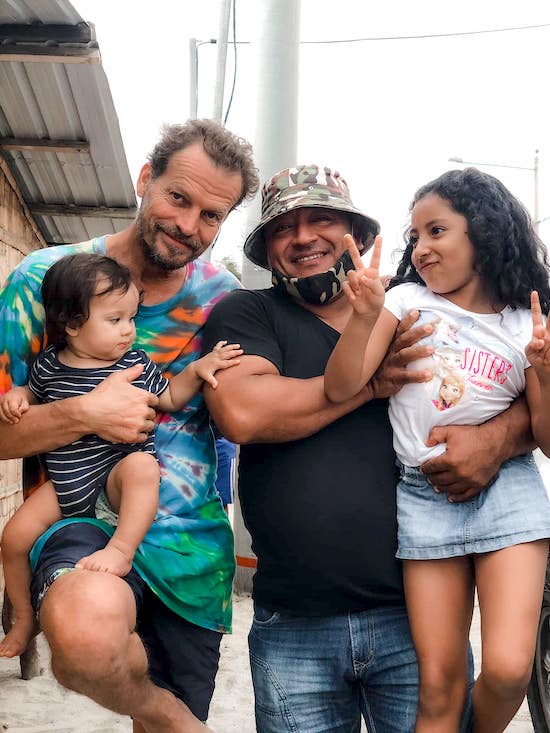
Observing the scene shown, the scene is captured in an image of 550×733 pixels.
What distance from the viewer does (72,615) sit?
2.04m

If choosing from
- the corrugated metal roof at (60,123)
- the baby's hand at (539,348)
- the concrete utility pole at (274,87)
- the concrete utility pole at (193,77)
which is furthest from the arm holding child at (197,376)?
the concrete utility pole at (193,77)

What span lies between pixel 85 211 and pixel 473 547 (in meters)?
5.54

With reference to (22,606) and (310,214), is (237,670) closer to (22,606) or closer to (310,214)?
(22,606)

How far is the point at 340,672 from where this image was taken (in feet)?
7.79

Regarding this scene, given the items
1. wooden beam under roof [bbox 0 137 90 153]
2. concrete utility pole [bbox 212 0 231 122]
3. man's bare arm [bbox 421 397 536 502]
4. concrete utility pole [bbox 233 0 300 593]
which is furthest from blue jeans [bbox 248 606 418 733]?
concrete utility pole [bbox 212 0 231 122]

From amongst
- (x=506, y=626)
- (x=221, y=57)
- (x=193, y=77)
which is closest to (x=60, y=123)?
(x=221, y=57)

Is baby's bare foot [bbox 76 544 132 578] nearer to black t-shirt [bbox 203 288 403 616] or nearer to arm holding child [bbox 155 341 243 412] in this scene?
black t-shirt [bbox 203 288 403 616]

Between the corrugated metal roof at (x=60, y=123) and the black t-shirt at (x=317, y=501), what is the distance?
104 inches

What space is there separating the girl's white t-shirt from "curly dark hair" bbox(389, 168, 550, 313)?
0.12 m

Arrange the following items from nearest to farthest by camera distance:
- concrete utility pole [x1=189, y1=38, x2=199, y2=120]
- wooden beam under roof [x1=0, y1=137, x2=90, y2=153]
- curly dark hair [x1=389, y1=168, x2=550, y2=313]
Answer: curly dark hair [x1=389, y1=168, x2=550, y2=313]
wooden beam under roof [x1=0, y1=137, x2=90, y2=153]
concrete utility pole [x1=189, y1=38, x2=199, y2=120]

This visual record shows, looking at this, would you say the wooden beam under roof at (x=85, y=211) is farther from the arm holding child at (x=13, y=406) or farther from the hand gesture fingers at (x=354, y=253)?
the hand gesture fingers at (x=354, y=253)

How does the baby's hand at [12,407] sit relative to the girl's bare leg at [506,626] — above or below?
above

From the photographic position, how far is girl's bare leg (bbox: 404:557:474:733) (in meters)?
2.20

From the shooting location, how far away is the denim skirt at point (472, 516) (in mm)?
2271
